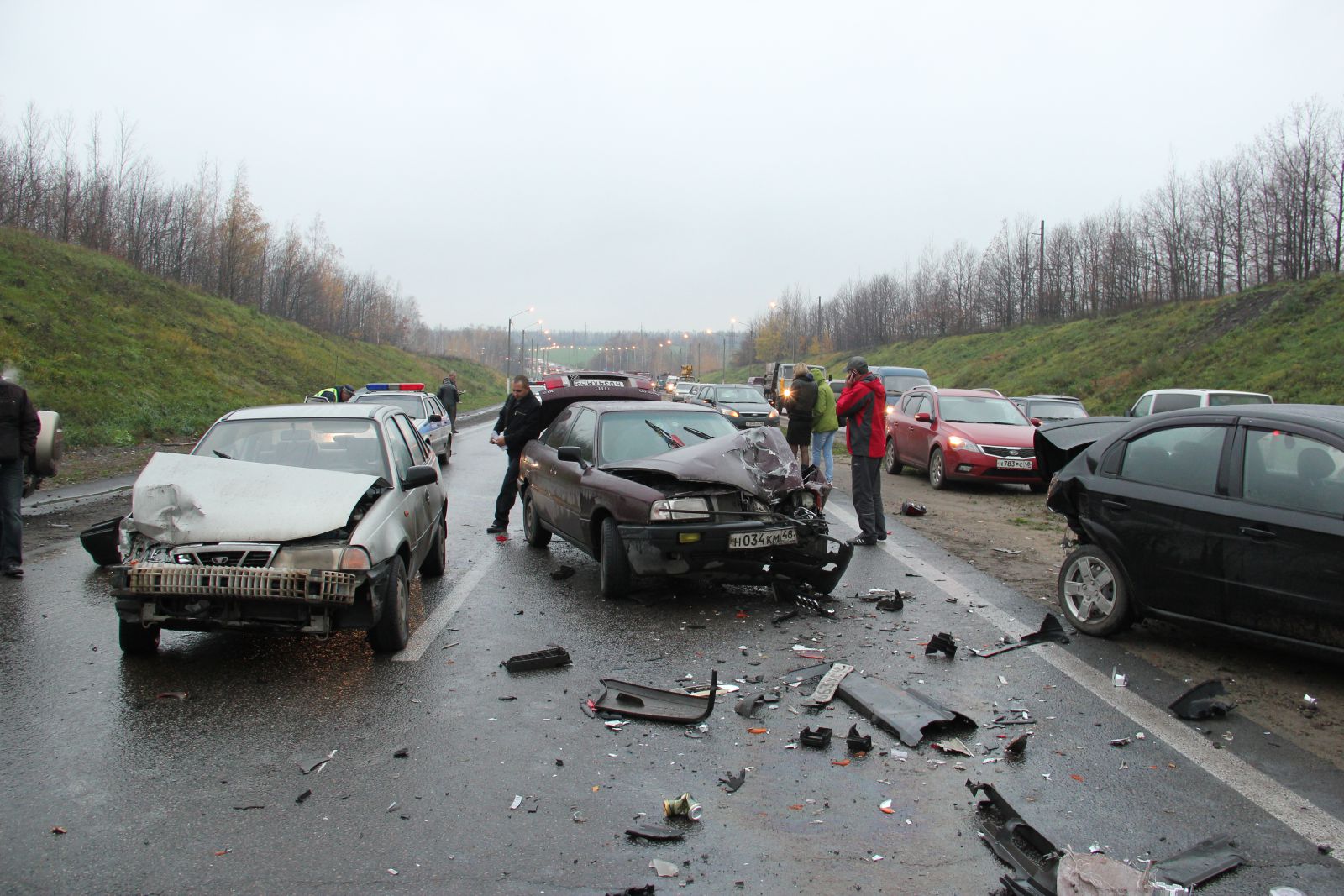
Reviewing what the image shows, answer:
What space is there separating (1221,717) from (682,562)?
353 cm

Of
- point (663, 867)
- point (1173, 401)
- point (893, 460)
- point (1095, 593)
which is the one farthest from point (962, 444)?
point (663, 867)

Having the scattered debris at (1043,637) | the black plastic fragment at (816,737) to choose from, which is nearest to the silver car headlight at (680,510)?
the scattered debris at (1043,637)

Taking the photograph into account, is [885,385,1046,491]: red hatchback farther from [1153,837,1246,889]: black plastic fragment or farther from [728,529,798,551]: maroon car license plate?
[1153,837,1246,889]: black plastic fragment

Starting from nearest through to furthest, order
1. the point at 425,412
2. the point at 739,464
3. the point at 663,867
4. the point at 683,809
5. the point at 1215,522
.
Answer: the point at 663,867, the point at 683,809, the point at 1215,522, the point at 739,464, the point at 425,412

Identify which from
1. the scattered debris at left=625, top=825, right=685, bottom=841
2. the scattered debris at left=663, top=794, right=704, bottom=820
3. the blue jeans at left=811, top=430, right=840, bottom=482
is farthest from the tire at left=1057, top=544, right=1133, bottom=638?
the blue jeans at left=811, top=430, right=840, bottom=482

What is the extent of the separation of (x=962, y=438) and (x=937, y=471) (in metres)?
0.81

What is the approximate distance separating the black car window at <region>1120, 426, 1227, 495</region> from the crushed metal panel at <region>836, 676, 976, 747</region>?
2332 millimetres

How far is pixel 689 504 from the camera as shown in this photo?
6.84 meters

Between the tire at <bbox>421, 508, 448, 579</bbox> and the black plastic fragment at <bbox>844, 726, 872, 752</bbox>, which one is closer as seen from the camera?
the black plastic fragment at <bbox>844, 726, 872, 752</bbox>

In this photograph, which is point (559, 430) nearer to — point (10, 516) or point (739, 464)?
point (739, 464)

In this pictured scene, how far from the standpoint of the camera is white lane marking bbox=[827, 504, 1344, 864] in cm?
349

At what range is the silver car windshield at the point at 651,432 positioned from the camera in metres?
7.92

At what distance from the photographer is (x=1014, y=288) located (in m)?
66.9

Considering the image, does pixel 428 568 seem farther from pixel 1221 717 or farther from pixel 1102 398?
pixel 1102 398
